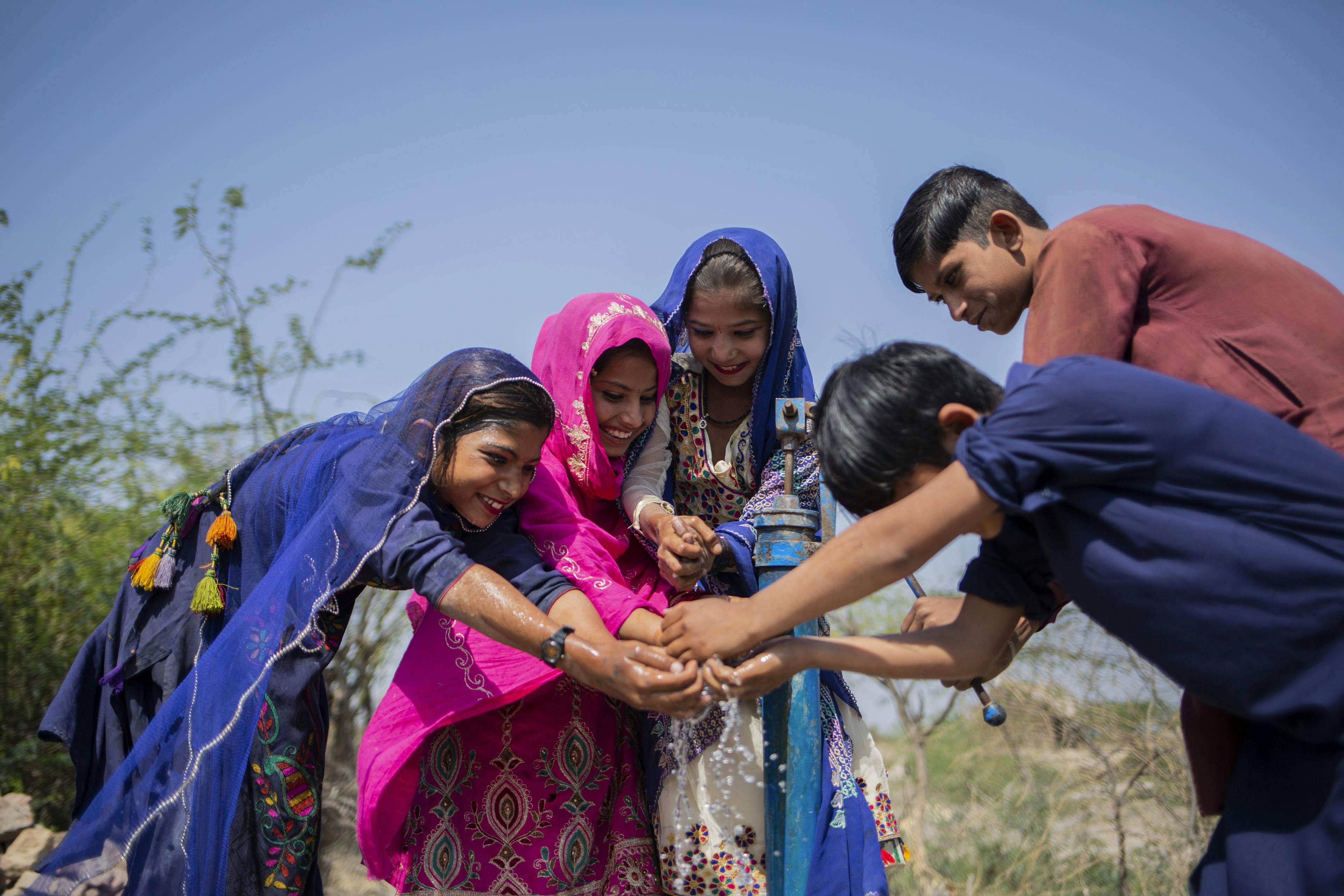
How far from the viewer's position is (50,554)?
6.46 m

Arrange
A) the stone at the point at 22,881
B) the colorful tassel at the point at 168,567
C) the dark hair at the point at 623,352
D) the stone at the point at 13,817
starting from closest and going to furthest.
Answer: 1. the colorful tassel at the point at 168,567
2. the dark hair at the point at 623,352
3. the stone at the point at 22,881
4. the stone at the point at 13,817

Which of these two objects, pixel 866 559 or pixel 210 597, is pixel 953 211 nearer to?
pixel 866 559

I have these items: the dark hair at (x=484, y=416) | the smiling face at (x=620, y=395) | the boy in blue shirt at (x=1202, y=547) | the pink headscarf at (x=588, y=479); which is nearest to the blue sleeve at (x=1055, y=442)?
the boy in blue shirt at (x=1202, y=547)

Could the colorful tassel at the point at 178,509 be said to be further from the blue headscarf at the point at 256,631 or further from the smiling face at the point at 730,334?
the smiling face at the point at 730,334

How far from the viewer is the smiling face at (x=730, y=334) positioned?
11.2 ft

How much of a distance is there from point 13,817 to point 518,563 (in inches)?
184

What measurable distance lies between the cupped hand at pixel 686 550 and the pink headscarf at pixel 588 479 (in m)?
Answer: 0.15

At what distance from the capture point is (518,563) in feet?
9.62

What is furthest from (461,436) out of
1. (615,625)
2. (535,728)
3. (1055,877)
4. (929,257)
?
(1055,877)

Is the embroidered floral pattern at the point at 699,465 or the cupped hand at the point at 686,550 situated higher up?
the embroidered floral pattern at the point at 699,465

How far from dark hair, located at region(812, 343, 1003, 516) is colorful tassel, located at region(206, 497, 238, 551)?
201 centimetres

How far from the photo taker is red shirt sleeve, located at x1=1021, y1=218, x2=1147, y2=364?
7.63ft

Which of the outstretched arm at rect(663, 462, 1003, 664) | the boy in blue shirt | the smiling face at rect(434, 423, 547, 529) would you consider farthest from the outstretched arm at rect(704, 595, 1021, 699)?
the smiling face at rect(434, 423, 547, 529)

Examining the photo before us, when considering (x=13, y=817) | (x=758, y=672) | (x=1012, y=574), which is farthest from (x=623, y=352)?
(x=13, y=817)
